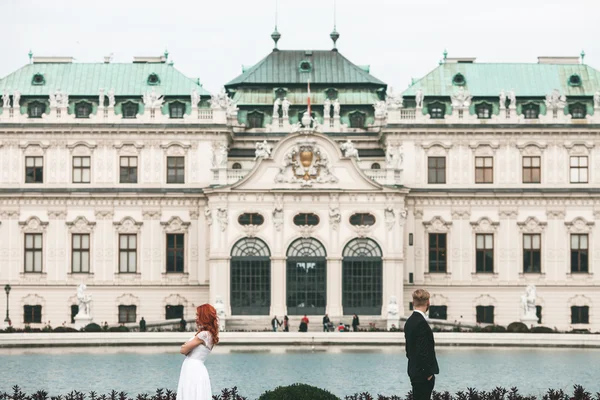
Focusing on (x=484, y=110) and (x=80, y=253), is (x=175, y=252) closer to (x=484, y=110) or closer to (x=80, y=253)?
(x=80, y=253)

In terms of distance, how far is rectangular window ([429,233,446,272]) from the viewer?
3123 inches

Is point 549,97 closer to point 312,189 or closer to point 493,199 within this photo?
point 493,199

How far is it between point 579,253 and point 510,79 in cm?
1222

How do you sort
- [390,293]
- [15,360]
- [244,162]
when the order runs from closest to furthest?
[15,360] → [390,293] → [244,162]

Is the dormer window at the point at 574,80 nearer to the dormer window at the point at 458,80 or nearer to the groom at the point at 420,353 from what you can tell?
the dormer window at the point at 458,80

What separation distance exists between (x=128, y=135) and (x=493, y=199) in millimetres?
23018

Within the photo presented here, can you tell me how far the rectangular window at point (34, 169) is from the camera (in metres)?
79.9

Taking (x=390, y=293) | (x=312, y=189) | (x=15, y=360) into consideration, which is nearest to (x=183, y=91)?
(x=312, y=189)

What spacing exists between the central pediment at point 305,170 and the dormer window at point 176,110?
7412 millimetres

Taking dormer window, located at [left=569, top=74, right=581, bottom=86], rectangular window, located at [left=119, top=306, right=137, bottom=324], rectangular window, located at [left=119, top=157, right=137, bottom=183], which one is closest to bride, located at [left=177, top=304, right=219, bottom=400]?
rectangular window, located at [left=119, top=306, right=137, bottom=324]

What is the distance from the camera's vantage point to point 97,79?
82188 millimetres

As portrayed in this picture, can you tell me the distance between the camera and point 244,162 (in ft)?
267

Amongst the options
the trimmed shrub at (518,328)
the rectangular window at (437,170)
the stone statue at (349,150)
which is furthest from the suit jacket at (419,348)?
the rectangular window at (437,170)

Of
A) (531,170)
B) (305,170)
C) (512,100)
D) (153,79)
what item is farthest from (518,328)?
(153,79)
